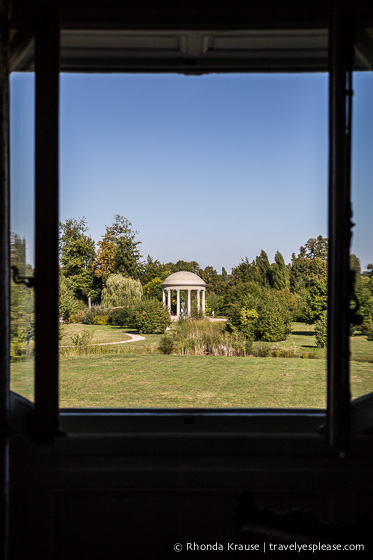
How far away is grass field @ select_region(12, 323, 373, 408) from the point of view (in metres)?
Result: 3.29

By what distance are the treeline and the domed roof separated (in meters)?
0.05

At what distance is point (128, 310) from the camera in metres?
2.17

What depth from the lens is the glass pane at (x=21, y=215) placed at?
3.39ft

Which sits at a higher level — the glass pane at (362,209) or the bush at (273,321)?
the glass pane at (362,209)

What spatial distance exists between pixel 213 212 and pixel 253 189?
3.73 feet

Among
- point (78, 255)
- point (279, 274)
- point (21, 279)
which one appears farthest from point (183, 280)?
point (21, 279)

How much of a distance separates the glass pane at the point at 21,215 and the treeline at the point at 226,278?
0.74m

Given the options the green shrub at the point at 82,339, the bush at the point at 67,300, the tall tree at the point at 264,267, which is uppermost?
the tall tree at the point at 264,267

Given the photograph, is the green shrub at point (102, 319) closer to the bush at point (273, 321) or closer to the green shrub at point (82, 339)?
the green shrub at point (82, 339)

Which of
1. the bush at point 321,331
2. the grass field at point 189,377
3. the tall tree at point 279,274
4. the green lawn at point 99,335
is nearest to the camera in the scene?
the green lawn at point 99,335

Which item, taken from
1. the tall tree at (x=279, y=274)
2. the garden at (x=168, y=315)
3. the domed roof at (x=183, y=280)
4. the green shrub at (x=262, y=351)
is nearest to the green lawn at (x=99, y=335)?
the garden at (x=168, y=315)

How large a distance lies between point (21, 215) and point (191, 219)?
7.95ft
